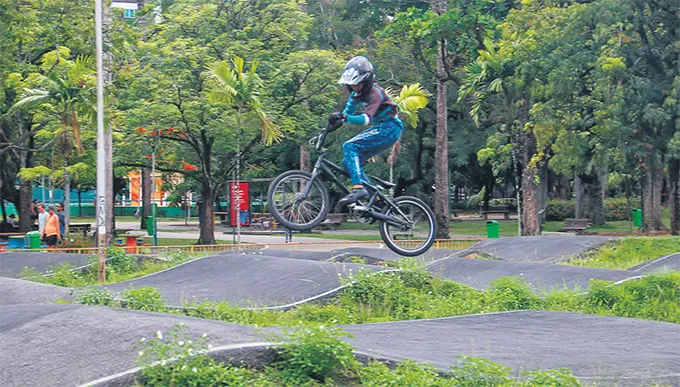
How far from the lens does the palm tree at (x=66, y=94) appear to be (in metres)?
25.4

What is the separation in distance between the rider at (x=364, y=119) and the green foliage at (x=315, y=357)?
175 centimetres

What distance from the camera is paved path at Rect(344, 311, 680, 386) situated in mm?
9008

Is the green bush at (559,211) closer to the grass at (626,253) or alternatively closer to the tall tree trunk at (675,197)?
the tall tree trunk at (675,197)

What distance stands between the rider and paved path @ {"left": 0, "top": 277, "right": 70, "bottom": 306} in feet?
22.9

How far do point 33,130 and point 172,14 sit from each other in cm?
675

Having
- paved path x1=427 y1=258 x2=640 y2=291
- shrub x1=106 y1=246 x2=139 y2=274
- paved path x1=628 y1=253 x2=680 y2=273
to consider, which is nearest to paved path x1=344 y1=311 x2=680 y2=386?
paved path x1=427 y1=258 x2=640 y2=291

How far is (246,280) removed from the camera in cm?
1572

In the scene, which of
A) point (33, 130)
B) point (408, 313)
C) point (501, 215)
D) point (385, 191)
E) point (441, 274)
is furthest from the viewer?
point (501, 215)

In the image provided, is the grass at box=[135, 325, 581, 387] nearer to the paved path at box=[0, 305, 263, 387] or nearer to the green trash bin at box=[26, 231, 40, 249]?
the paved path at box=[0, 305, 263, 387]

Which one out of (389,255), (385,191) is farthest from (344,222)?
(385,191)

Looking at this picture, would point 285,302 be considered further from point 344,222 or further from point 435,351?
point 344,222

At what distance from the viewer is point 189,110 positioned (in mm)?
28172

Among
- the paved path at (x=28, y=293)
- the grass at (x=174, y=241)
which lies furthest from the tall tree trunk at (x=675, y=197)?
the paved path at (x=28, y=293)

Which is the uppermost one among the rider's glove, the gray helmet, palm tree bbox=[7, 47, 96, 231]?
palm tree bbox=[7, 47, 96, 231]
